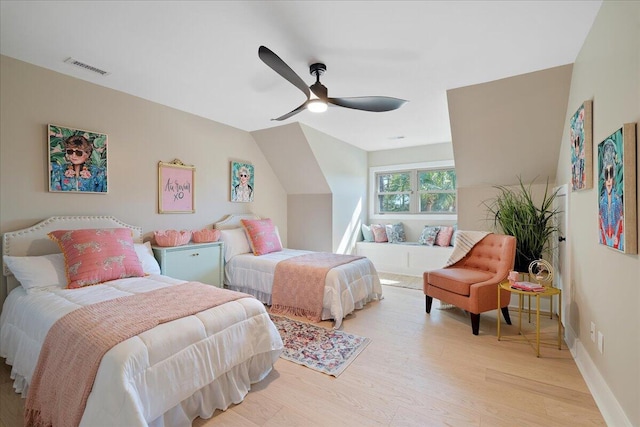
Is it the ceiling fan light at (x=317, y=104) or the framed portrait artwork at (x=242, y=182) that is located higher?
the ceiling fan light at (x=317, y=104)

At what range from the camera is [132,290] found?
82.7 inches

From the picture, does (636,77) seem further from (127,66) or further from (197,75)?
(127,66)

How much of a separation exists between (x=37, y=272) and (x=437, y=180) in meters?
5.48

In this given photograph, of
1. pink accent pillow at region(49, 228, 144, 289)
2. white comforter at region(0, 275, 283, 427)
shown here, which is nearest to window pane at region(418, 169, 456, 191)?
white comforter at region(0, 275, 283, 427)

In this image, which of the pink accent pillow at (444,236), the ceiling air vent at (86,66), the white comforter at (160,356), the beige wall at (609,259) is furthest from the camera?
the pink accent pillow at (444,236)

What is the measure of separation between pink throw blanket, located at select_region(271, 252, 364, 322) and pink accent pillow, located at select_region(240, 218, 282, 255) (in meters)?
0.59

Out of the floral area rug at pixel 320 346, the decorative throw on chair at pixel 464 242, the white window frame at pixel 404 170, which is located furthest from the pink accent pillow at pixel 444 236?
the floral area rug at pixel 320 346

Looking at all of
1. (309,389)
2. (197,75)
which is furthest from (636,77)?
(197,75)

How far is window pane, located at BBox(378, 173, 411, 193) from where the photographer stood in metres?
5.67

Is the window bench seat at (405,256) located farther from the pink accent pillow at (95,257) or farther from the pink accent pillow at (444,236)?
the pink accent pillow at (95,257)

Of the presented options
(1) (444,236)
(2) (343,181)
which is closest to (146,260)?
(2) (343,181)

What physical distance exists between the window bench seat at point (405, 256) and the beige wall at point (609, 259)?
95.4 inches

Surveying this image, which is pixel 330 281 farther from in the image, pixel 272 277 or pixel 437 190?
pixel 437 190

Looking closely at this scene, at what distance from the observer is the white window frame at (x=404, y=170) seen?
516 cm
